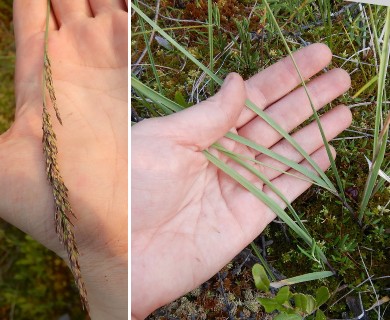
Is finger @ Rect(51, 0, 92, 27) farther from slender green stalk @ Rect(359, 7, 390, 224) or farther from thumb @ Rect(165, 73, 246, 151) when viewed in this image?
slender green stalk @ Rect(359, 7, 390, 224)

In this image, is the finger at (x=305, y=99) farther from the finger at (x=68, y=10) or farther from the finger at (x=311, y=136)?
the finger at (x=68, y=10)

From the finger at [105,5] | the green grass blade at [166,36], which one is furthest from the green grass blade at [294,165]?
the finger at [105,5]

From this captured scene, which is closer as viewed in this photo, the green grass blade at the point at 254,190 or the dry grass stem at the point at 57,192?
the dry grass stem at the point at 57,192

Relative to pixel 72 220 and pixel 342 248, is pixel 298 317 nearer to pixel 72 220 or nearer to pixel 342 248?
pixel 342 248

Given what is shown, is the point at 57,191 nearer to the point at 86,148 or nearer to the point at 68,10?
the point at 86,148

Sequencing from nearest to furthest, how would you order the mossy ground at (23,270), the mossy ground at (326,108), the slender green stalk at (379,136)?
the slender green stalk at (379,136), the mossy ground at (326,108), the mossy ground at (23,270)
